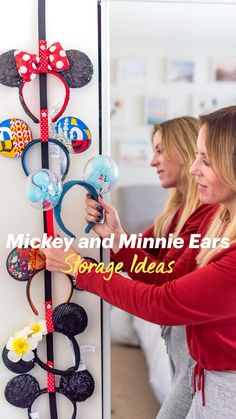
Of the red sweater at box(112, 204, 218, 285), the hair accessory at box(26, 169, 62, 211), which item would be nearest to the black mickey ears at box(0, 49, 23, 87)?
the hair accessory at box(26, 169, 62, 211)

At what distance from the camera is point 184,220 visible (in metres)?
1.41

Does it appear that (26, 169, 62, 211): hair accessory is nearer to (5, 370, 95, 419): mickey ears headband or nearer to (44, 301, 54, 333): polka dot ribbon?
(44, 301, 54, 333): polka dot ribbon

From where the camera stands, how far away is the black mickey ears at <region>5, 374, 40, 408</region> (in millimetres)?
1089

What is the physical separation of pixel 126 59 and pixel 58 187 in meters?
1.74

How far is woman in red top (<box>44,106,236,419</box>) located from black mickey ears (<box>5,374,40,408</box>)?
0.28m

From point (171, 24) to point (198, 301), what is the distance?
1650 millimetres

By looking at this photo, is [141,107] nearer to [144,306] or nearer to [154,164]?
[154,164]

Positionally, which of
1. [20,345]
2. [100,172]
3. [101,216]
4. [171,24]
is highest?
[171,24]

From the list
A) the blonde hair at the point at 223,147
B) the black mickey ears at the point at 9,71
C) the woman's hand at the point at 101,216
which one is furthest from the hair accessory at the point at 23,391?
the black mickey ears at the point at 9,71

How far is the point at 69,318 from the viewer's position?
1.09 meters

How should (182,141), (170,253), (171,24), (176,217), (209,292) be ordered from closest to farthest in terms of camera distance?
(209,292) < (170,253) < (182,141) < (176,217) < (171,24)

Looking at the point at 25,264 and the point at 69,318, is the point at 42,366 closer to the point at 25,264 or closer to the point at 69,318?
the point at 69,318

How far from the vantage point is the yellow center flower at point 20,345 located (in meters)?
1.05

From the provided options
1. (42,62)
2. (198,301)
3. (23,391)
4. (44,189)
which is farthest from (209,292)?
(42,62)
